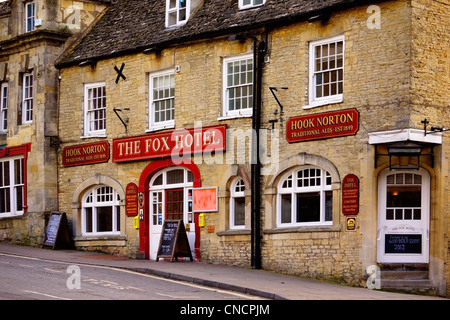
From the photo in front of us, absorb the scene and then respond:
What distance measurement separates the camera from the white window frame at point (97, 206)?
30469 mm

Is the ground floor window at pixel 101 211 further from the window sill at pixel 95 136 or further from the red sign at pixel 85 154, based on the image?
the window sill at pixel 95 136

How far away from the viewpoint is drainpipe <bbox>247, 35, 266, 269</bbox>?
25.7 m

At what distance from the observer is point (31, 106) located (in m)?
32.6

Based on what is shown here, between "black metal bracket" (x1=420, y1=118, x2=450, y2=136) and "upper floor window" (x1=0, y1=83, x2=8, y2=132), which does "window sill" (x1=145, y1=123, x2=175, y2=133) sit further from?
"black metal bracket" (x1=420, y1=118, x2=450, y2=136)

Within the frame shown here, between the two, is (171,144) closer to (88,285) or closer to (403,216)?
(403,216)

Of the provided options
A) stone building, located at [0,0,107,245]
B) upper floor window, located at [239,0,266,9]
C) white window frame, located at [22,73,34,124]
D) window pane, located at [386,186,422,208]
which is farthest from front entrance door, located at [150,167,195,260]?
window pane, located at [386,186,422,208]

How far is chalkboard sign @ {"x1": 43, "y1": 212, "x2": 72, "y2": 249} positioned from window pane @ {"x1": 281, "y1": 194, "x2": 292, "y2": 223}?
8681mm

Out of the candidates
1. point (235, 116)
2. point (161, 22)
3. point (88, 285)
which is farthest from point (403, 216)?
point (161, 22)

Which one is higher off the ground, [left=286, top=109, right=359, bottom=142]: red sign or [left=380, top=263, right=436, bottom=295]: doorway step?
[left=286, top=109, right=359, bottom=142]: red sign

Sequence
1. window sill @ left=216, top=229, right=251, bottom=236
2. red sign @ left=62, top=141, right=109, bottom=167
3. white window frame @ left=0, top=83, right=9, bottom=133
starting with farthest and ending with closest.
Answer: white window frame @ left=0, top=83, right=9, bottom=133, red sign @ left=62, top=141, right=109, bottom=167, window sill @ left=216, top=229, right=251, bottom=236

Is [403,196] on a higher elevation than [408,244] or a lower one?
higher

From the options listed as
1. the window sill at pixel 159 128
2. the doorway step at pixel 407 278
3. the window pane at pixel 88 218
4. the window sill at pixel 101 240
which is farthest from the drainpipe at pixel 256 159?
the window pane at pixel 88 218

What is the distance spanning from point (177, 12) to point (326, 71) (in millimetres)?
6449

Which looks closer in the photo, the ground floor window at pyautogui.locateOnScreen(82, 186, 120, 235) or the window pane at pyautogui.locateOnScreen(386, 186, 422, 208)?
the window pane at pyautogui.locateOnScreen(386, 186, 422, 208)
